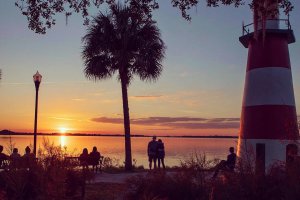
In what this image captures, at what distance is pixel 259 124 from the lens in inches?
696

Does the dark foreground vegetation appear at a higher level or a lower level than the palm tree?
lower

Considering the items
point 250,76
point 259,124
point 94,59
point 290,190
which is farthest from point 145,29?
point 290,190

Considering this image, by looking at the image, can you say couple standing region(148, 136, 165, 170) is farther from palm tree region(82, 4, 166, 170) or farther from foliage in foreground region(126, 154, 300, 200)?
foliage in foreground region(126, 154, 300, 200)

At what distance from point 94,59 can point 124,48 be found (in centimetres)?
177

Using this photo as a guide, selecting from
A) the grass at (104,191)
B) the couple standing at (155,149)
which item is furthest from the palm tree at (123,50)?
the grass at (104,191)

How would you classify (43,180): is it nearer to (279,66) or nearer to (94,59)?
(279,66)

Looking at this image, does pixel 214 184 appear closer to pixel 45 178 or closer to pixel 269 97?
pixel 45 178

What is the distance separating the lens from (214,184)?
9.24 meters

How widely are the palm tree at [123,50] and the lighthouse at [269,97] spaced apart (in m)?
6.08

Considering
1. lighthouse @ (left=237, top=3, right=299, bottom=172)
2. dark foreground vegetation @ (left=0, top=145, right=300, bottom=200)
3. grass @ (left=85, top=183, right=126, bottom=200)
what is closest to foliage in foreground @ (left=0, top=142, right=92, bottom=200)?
dark foreground vegetation @ (left=0, top=145, right=300, bottom=200)

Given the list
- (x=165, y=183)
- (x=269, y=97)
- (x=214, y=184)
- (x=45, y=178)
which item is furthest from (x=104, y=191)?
(x=269, y=97)

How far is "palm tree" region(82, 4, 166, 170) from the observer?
23.1 m

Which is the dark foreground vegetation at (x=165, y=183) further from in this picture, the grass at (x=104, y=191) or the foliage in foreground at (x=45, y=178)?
the grass at (x=104, y=191)

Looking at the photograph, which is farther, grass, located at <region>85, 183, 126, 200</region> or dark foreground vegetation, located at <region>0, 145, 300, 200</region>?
grass, located at <region>85, 183, 126, 200</region>
